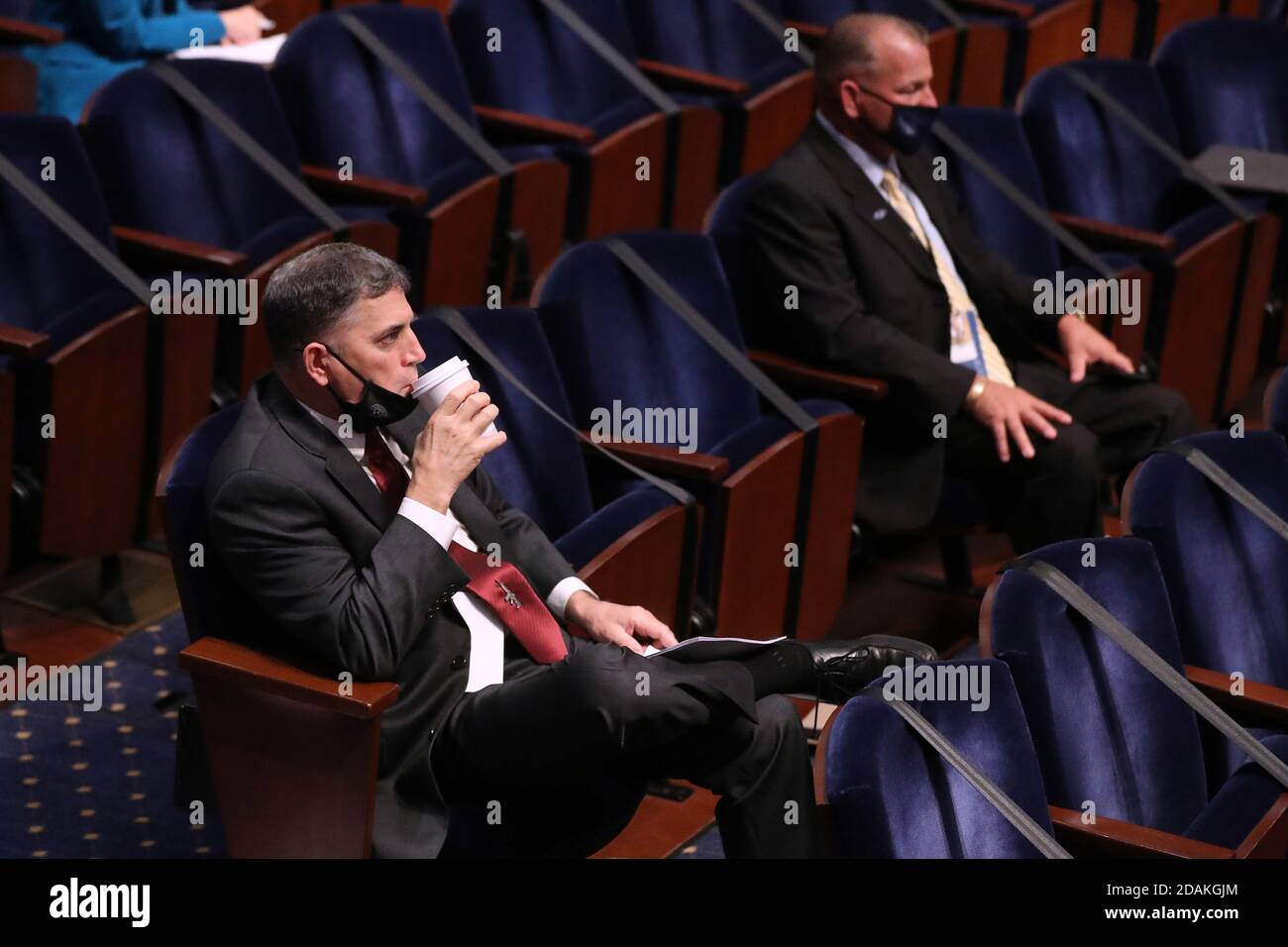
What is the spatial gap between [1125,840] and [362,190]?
1.81 ft

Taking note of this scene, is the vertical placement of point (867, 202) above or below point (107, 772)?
Answer: above

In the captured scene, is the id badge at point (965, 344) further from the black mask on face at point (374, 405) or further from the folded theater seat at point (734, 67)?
the black mask on face at point (374, 405)

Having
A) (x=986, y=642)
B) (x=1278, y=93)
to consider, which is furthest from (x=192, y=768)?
(x=1278, y=93)

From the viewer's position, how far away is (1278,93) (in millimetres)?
1146

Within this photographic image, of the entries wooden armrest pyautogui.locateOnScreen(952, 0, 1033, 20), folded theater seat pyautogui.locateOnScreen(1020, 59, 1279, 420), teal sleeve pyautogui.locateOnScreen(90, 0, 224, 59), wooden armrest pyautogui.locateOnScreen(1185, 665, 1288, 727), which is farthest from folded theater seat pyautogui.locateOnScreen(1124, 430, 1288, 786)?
wooden armrest pyautogui.locateOnScreen(952, 0, 1033, 20)

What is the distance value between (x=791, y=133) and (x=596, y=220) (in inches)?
7.1

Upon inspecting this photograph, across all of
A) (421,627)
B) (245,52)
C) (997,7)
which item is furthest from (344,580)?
(997,7)

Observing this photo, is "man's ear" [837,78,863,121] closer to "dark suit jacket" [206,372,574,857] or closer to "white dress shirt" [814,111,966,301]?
"white dress shirt" [814,111,966,301]

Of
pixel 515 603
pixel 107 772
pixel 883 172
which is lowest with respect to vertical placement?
pixel 107 772

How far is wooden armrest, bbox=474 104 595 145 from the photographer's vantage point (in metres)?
1.03

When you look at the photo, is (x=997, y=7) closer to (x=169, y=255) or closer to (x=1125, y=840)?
(x=169, y=255)

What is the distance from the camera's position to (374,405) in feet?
1.91

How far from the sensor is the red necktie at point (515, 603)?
61 cm

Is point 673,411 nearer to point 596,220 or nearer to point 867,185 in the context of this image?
point 867,185
